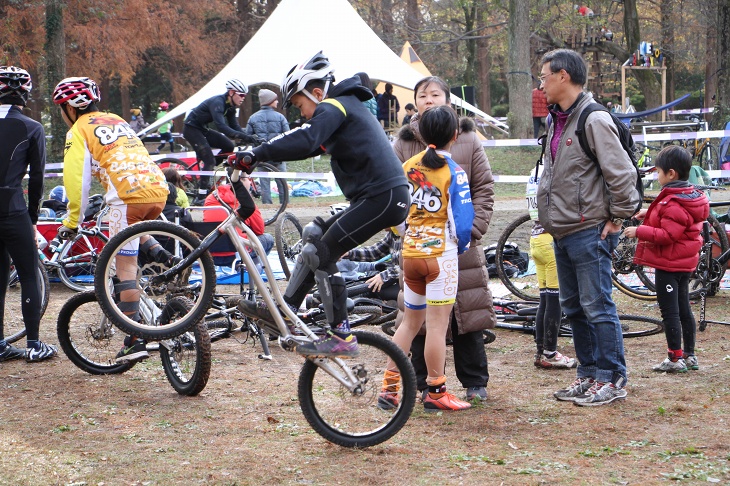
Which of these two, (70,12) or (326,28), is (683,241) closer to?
(326,28)

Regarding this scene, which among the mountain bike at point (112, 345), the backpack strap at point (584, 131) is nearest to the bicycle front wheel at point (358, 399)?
the mountain bike at point (112, 345)

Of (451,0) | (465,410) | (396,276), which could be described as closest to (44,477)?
(465,410)

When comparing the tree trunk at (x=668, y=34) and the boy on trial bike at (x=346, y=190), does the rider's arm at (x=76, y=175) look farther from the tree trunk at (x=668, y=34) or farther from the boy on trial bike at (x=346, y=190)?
the tree trunk at (x=668, y=34)

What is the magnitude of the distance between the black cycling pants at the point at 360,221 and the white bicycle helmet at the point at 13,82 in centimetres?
334

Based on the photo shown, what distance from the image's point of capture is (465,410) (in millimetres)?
5449

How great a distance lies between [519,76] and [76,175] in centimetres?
2003

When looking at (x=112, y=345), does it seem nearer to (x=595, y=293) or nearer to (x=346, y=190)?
(x=346, y=190)

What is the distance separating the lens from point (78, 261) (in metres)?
10.4

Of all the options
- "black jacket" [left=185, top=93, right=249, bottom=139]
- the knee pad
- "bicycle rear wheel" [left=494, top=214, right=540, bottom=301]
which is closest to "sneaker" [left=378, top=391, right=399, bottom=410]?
the knee pad

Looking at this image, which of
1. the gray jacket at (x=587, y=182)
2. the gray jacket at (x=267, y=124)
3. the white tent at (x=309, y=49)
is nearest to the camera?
the gray jacket at (x=587, y=182)

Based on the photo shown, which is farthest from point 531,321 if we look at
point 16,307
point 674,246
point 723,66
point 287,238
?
point 723,66

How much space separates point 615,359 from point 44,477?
10.6 ft

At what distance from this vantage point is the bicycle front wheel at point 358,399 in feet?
15.6

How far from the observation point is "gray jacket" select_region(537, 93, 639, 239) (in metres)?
5.18
